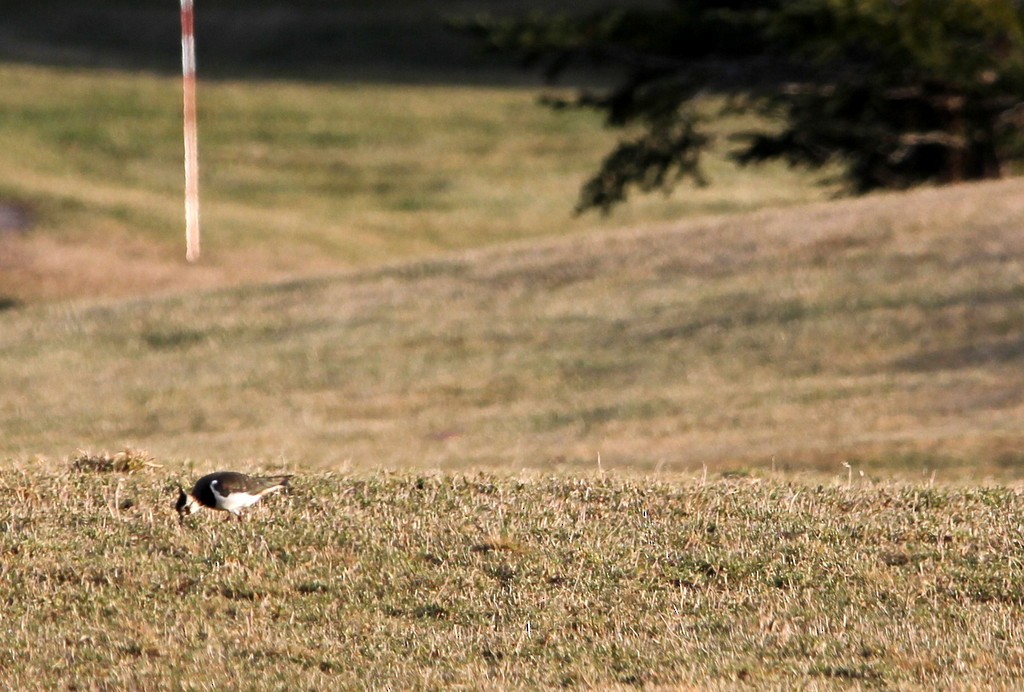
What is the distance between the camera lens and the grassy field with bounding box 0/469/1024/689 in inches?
236

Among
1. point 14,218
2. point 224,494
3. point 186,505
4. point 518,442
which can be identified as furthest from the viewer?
point 14,218

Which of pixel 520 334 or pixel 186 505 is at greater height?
pixel 186 505

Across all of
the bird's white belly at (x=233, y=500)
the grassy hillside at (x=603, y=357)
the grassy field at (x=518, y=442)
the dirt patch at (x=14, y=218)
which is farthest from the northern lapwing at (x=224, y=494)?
the dirt patch at (x=14, y=218)

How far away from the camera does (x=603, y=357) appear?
17469 mm

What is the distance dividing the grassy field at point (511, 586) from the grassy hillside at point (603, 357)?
7.72ft

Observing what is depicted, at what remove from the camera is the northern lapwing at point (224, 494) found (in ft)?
24.5

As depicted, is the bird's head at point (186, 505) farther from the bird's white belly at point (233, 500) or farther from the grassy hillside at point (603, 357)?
the grassy hillside at point (603, 357)

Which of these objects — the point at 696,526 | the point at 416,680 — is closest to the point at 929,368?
the point at 696,526

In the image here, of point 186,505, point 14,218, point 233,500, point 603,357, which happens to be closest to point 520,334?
point 603,357

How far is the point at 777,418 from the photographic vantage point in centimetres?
1449

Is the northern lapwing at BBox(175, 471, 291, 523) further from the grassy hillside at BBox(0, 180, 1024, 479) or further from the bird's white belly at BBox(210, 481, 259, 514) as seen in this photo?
the grassy hillside at BBox(0, 180, 1024, 479)

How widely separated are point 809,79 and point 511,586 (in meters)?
21.9

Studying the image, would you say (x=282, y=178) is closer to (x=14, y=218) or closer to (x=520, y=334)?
(x=14, y=218)

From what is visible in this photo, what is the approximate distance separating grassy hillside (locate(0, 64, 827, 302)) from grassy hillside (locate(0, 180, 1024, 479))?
10741mm
